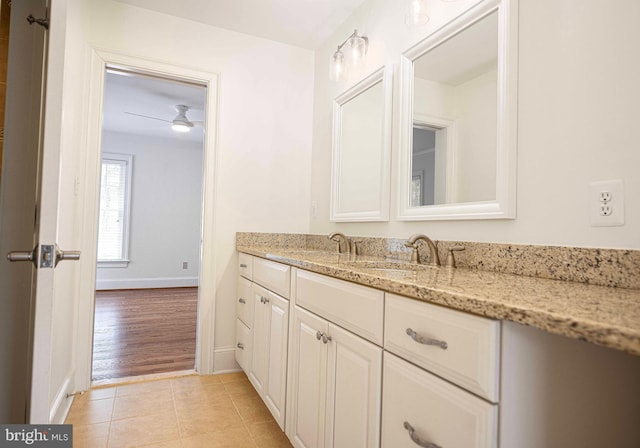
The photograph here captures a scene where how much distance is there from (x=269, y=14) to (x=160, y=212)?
410 cm

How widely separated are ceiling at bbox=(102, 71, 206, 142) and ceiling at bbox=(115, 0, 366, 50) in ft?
2.22

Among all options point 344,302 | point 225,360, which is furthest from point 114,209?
point 344,302

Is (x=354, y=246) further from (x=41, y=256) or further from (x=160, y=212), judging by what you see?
(x=160, y=212)

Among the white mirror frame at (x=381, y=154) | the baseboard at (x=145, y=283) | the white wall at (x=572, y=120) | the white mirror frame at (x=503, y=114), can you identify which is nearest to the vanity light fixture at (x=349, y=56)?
the white mirror frame at (x=381, y=154)

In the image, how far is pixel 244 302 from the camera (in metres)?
2.24

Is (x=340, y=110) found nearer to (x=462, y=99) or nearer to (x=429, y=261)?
(x=462, y=99)

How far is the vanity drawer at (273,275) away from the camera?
159 cm

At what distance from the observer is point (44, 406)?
0.93 metres

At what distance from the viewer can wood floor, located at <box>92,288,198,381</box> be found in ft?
8.13

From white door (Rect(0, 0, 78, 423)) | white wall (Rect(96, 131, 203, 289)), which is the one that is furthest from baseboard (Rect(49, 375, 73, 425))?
white wall (Rect(96, 131, 203, 289))

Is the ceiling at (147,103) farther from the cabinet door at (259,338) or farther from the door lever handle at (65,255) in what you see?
the door lever handle at (65,255)

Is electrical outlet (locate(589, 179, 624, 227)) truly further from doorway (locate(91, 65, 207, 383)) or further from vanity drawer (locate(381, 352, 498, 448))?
doorway (locate(91, 65, 207, 383))

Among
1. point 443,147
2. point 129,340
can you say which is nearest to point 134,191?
point 129,340

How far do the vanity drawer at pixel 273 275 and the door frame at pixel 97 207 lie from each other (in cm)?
54
